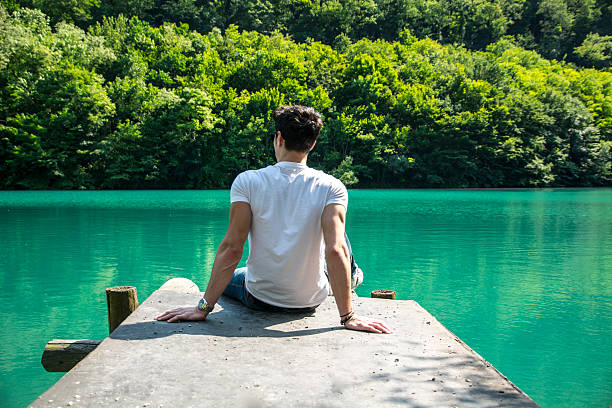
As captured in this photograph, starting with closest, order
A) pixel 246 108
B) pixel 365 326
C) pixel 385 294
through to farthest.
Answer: pixel 365 326, pixel 385 294, pixel 246 108

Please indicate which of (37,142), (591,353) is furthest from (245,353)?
(37,142)

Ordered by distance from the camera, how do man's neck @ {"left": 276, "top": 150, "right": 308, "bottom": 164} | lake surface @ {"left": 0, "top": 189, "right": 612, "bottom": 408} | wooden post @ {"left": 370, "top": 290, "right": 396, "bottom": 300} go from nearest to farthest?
man's neck @ {"left": 276, "top": 150, "right": 308, "bottom": 164}
wooden post @ {"left": 370, "top": 290, "right": 396, "bottom": 300}
lake surface @ {"left": 0, "top": 189, "right": 612, "bottom": 408}

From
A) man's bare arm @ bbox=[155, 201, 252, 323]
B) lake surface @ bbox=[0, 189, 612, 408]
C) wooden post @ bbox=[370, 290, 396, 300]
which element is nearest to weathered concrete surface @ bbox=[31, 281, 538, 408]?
man's bare arm @ bbox=[155, 201, 252, 323]

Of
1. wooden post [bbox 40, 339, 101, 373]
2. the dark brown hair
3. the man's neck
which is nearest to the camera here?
the dark brown hair

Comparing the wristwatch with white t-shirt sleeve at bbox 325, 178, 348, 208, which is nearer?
white t-shirt sleeve at bbox 325, 178, 348, 208

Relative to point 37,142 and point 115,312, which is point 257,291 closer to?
point 115,312

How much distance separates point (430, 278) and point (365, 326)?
6.10 meters

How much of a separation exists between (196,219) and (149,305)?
14.2 metres

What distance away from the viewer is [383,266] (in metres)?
Result: 10.1

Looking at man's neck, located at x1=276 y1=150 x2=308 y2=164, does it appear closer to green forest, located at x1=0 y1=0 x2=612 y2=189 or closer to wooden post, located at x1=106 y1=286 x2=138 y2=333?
wooden post, located at x1=106 y1=286 x2=138 y2=333

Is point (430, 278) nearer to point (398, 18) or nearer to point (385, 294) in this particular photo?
point (385, 294)

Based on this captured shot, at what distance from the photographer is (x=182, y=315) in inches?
134

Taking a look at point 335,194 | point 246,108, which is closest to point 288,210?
point 335,194

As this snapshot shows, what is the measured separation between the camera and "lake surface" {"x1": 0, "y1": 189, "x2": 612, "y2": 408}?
5.29 m
